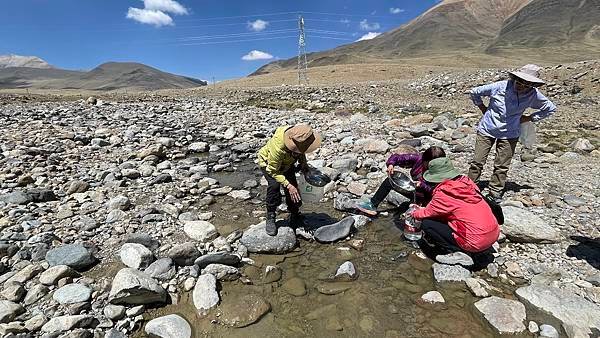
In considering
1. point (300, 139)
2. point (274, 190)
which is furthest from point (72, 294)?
point (300, 139)

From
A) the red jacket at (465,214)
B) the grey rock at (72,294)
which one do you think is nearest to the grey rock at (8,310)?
the grey rock at (72,294)

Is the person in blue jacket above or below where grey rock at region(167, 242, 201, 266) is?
above

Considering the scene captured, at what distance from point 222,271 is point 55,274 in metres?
1.86

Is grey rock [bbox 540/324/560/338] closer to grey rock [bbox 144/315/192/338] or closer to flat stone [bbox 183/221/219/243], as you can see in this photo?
grey rock [bbox 144/315/192/338]

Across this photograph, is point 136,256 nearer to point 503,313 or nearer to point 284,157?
point 284,157

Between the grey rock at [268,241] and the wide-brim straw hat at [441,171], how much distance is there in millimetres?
2073

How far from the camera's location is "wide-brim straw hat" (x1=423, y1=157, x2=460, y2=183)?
14.3 ft

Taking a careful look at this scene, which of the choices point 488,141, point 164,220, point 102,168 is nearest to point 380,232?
point 488,141

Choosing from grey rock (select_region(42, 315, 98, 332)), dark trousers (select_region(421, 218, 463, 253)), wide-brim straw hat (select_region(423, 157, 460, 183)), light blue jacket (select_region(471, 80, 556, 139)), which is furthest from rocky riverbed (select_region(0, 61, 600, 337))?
light blue jacket (select_region(471, 80, 556, 139))

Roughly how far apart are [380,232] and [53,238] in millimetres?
4743

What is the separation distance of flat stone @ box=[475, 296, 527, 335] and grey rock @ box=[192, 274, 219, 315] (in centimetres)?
284

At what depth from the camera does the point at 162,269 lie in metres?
4.15

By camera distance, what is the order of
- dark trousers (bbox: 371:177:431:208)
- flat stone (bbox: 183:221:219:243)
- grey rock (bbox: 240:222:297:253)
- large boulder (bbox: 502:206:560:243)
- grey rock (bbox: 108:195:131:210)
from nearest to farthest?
large boulder (bbox: 502:206:560:243)
grey rock (bbox: 240:222:297:253)
flat stone (bbox: 183:221:219:243)
dark trousers (bbox: 371:177:431:208)
grey rock (bbox: 108:195:131:210)

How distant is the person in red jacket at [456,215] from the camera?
13.5ft
